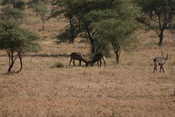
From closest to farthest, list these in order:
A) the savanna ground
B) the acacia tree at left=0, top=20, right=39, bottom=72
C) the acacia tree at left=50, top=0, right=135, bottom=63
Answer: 1. the savanna ground
2. the acacia tree at left=0, top=20, right=39, bottom=72
3. the acacia tree at left=50, top=0, right=135, bottom=63

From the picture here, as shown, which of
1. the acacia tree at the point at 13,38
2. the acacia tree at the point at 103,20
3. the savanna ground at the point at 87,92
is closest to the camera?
the savanna ground at the point at 87,92

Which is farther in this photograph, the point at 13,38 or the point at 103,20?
the point at 103,20

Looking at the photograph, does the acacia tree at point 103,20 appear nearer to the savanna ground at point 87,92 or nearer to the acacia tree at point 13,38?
the savanna ground at point 87,92

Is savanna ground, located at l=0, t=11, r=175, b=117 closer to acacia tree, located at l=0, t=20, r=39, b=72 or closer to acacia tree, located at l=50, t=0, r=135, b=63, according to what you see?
acacia tree, located at l=0, t=20, r=39, b=72

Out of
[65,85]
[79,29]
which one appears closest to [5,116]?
[65,85]

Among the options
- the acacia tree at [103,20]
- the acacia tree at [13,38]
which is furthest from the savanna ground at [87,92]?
the acacia tree at [103,20]

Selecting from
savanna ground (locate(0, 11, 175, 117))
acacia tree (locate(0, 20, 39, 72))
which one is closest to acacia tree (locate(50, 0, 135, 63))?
savanna ground (locate(0, 11, 175, 117))

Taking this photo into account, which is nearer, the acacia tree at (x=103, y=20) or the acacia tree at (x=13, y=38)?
the acacia tree at (x=13, y=38)

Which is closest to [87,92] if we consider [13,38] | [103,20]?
[13,38]

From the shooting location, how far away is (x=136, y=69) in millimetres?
28062

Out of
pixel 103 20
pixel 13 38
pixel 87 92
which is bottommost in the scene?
pixel 87 92

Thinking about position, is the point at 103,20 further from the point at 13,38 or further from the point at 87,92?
the point at 87,92

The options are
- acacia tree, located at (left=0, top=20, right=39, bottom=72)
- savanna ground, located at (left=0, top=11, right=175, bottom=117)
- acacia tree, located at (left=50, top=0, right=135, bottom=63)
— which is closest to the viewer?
savanna ground, located at (left=0, top=11, right=175, bottom=117)

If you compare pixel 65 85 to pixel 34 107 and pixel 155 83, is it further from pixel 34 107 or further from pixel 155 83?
pixel 34 107
